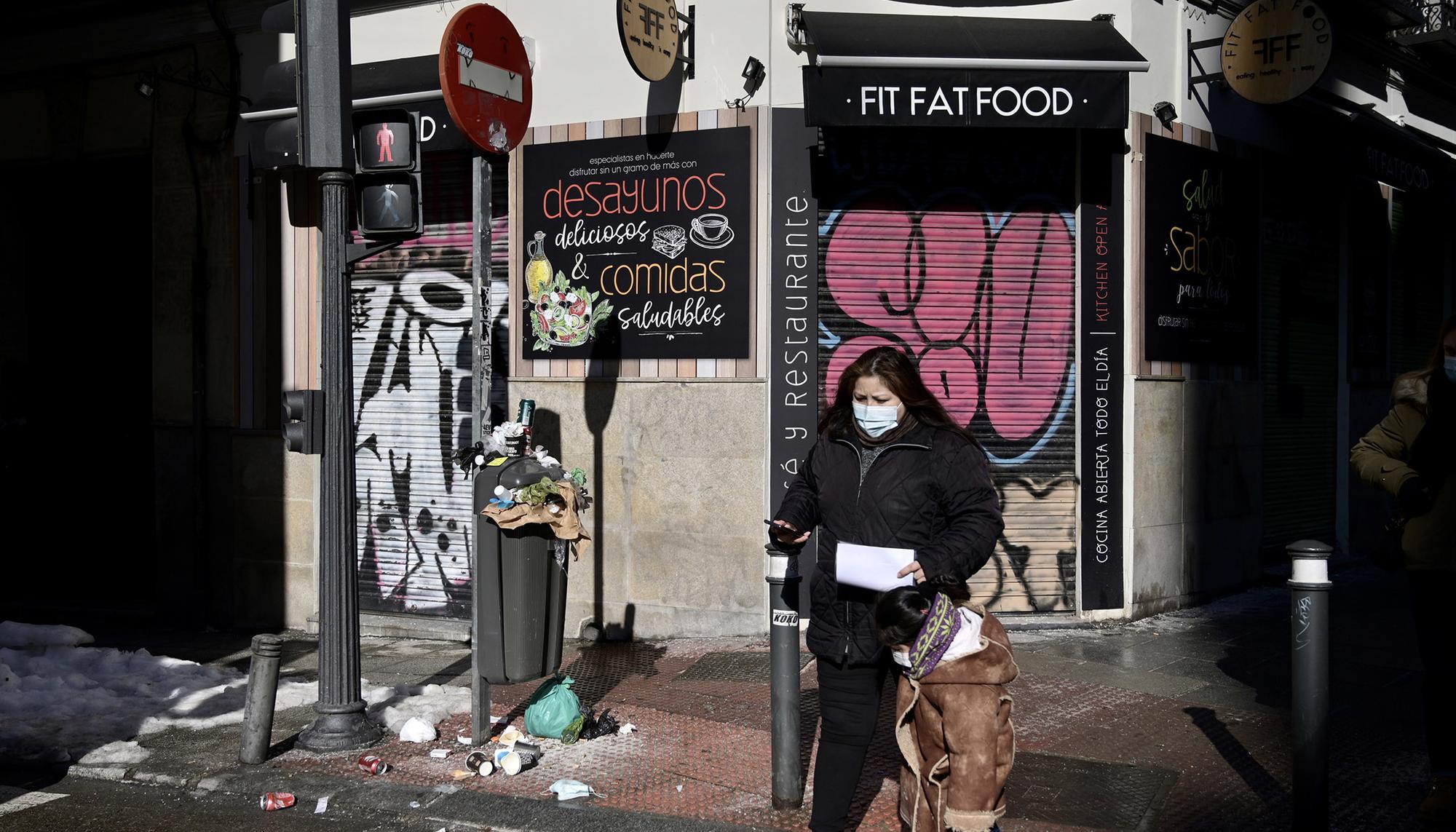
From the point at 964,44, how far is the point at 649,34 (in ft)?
7.05

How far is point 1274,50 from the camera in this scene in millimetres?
9766

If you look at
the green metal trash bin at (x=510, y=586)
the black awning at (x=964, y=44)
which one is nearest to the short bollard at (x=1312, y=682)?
the green metal trash bin at (x=510, y=586)

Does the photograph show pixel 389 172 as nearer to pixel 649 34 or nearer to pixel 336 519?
pixel 336 519

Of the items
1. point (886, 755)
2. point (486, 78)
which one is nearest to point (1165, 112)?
point (486, 78)

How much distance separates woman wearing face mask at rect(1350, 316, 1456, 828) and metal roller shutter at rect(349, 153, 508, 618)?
6632mm

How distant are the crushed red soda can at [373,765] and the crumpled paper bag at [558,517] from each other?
126 cm

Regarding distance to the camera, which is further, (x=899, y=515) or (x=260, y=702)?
(x=260, y=702)

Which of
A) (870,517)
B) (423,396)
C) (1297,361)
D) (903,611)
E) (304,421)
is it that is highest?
(1297,361)

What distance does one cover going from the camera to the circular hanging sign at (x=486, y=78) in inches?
235

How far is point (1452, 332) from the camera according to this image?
5.15 metres

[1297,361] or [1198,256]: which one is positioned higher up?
[1198,256]

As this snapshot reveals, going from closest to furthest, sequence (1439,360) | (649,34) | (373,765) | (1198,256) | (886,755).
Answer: (1439,360)
(373,765)
(886,755)
(649,34)
(1198,256)

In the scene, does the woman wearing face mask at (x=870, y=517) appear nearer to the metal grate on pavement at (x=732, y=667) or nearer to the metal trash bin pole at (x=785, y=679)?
the metal trash bin pole at (x=785, y=679)

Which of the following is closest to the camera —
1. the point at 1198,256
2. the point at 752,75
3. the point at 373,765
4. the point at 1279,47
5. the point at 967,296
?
the point at 373,765
